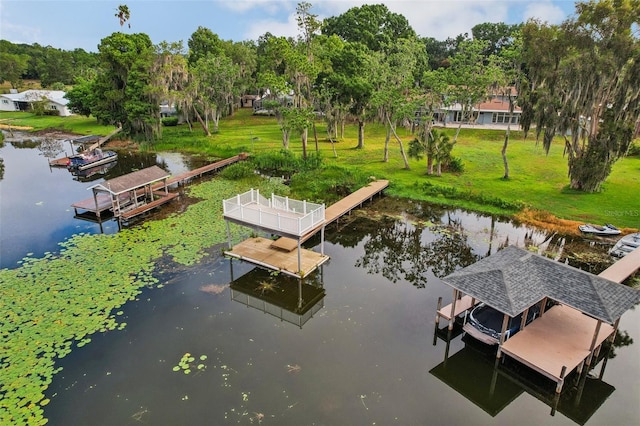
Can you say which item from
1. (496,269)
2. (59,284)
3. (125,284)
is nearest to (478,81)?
(496,269)

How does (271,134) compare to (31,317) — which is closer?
(31,317)

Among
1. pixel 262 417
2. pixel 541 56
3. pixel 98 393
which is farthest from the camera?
pixel 541 56

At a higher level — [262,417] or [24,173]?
[24,173]

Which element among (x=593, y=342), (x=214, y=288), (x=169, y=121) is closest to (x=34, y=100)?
(x=169, y=121)

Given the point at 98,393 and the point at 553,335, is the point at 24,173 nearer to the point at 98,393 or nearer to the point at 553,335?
the point at 98,393

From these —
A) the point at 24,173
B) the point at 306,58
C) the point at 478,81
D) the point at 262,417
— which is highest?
the point at 306,58

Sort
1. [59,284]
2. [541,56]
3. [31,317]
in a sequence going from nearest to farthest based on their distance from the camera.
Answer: [31,317] → [59,284] → [541,56]

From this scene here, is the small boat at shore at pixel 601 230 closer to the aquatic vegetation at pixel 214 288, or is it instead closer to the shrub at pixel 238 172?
the aquatic vegetation at pixel 214 288

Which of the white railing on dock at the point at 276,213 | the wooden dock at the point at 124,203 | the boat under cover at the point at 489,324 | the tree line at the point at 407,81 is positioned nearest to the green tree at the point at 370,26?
the tree line at the point at 407,81
